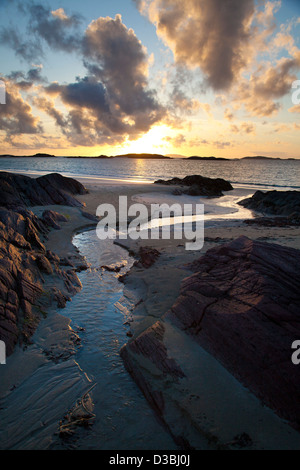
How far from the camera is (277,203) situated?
29.2 metres

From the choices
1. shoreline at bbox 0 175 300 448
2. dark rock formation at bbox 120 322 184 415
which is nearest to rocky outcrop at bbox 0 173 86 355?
shoreline at bbox 0 175 300 448

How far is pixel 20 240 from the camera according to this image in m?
10.1

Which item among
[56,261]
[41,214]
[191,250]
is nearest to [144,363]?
[56,261]

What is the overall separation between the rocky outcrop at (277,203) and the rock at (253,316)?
73.7 feet

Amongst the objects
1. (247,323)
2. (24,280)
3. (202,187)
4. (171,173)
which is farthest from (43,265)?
(171,173)

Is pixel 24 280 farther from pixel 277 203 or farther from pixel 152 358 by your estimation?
pixel 277 203

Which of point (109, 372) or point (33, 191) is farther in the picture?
point (33, 191)

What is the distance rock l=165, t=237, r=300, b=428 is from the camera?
14.6 ft

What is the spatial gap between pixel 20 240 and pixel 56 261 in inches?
66.2

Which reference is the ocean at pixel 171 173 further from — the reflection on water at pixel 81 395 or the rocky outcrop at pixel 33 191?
the reflection on water at pixel 81 395

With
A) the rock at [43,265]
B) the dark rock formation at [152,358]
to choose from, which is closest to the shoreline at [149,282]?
the dark rock formation at [152,358]

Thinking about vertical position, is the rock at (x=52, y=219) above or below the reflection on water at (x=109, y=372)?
above

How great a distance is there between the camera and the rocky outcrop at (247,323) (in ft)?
14.7

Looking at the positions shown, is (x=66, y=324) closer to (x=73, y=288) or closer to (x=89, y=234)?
(x=73, y=288)
